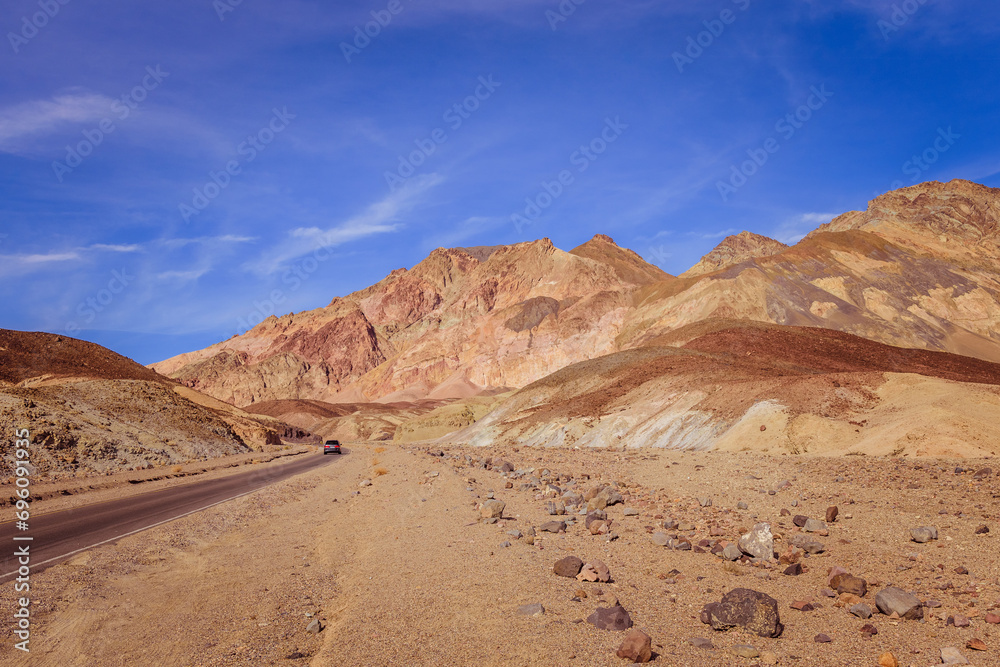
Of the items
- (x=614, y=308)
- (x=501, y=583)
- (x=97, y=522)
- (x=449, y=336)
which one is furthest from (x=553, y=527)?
(x=449, y=336)

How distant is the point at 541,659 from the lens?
220 inches

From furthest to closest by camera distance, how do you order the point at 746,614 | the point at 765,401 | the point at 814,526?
the point at 765,401 < the point at 814,526 < the point at 746,614

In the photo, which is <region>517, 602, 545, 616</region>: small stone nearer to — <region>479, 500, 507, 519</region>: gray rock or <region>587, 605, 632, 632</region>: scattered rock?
<region>587, 605, 632, 632</region>: scattered rock

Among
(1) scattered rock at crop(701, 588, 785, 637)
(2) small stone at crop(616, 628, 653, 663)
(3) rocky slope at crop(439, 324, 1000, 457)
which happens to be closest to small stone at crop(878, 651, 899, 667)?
(1) scattered rock at crop(701, 588, 785, 637)

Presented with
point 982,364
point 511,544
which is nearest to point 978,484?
point 511,544

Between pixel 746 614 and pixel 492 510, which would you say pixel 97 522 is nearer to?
pixel 492 510

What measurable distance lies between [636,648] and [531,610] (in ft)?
5.35

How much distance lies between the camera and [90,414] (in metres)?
34.2

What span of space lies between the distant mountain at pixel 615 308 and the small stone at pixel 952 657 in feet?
209

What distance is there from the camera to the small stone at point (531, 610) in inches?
261

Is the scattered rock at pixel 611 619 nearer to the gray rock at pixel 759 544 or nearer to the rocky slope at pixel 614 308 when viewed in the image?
the gray rock at pixel 759 544

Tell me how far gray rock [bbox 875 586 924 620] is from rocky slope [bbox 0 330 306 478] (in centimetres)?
2999

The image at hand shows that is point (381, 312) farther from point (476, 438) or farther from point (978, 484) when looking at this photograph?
point (978, 484)

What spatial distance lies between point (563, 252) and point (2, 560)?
149333 mm
